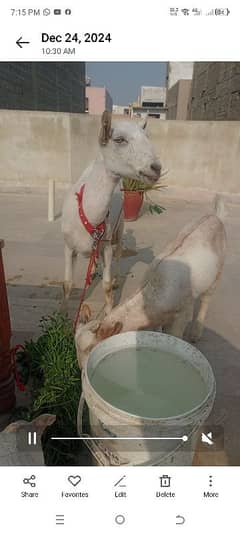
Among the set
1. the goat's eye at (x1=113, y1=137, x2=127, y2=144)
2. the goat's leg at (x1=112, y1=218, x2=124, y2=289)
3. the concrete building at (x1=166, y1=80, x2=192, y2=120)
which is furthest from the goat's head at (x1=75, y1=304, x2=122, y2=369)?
the concrete building at (x1=166, y1=80, x2=192, y2=120)

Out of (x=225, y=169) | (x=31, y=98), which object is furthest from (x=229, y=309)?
(x=31, y=98)

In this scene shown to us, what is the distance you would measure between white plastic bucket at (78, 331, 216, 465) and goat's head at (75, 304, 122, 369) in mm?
341

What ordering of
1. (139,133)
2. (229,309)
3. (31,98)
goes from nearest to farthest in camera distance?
(139,133) < (229,309) < (31,98)

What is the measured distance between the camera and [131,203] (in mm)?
8859

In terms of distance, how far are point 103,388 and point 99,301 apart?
3.09m

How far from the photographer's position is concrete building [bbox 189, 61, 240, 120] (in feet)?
47.1

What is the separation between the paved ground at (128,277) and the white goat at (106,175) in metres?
0.73

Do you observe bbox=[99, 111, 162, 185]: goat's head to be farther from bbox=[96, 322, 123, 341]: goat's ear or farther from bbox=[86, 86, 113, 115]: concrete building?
bbox=[86, 86, 113, 115]: concrete building

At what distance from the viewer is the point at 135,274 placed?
5699 millimetres

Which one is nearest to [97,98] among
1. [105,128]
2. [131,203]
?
[131,203]

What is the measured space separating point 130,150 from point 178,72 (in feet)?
129
